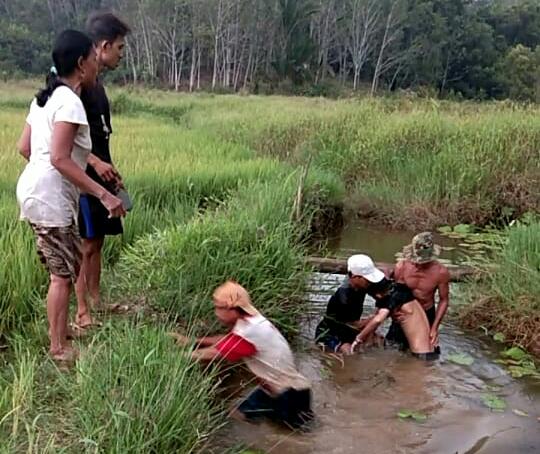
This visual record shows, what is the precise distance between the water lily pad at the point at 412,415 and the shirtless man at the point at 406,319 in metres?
0.81

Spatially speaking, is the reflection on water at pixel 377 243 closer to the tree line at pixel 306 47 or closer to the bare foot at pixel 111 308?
the bare foot at pixel 111 308

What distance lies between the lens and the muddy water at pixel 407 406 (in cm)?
338

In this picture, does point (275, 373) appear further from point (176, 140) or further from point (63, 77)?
point (176, 140)

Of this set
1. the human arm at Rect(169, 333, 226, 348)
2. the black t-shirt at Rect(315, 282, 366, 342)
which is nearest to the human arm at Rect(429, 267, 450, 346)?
the black t-shirt at Rect(315, 282, 366, 342)

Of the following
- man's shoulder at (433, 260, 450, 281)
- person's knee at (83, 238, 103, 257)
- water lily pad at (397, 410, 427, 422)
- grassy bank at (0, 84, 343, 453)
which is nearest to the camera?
grassy bank at (0, 84, 343, 453)

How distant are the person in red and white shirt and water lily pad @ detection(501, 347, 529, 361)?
5.62ft

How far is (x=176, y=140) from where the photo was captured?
10641 millimetres

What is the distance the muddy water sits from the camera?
338 cm

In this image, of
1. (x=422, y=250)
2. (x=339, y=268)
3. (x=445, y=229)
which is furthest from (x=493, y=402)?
(x=445, y=229)

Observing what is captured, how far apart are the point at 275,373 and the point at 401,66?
46.1 m

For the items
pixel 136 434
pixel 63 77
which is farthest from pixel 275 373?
pixel 63 77

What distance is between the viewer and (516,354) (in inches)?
179

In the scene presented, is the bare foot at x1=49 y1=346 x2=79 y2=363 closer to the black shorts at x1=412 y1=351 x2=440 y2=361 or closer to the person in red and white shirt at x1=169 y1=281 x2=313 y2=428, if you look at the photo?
the person in red and white shirt at x1=169 y1=281 x2=313 y2=428

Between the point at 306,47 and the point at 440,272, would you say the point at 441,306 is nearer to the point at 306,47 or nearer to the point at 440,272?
the point at 440,272
